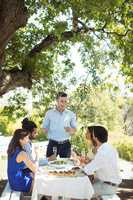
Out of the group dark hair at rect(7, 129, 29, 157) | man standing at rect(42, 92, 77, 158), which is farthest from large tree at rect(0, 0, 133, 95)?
dark hair at rect(7, 129, 29, 157)

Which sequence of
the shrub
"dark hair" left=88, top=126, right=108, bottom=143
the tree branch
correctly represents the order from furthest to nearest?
the shrub
the tree branch
"dark hair" left=88, top=126, right=108, bottom=143

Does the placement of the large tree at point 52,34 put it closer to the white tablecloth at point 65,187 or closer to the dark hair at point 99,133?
the dark hair at point 99,133

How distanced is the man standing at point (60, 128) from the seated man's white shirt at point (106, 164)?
9.21 ft

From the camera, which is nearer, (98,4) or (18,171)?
(18,171)

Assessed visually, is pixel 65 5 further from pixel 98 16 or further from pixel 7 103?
pixel 7 103

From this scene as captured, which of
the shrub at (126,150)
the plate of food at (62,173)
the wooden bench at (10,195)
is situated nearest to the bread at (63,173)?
the plate of food at (62,173)

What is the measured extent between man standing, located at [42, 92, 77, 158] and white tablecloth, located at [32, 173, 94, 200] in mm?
3430

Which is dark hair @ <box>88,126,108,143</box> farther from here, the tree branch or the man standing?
the tree branch

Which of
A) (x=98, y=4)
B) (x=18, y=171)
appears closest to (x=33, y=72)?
(x=98, y=4)

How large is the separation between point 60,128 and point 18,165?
2617 millimetres

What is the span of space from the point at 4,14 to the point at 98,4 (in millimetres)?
1955

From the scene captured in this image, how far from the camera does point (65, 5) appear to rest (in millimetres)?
9984

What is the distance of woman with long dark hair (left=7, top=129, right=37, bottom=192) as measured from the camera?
689 cm

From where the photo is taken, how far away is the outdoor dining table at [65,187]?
5.82 m
